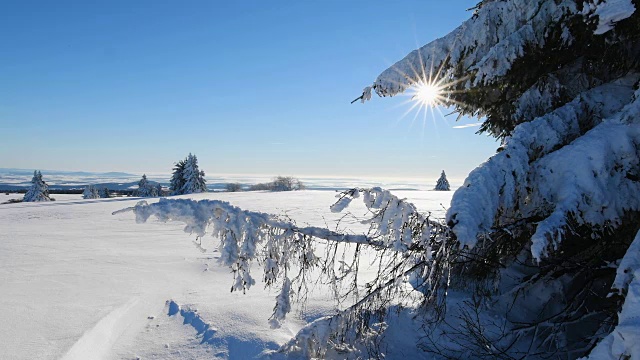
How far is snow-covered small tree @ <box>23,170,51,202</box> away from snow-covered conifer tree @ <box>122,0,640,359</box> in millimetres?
43967

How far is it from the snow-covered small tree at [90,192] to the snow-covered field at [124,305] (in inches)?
1658

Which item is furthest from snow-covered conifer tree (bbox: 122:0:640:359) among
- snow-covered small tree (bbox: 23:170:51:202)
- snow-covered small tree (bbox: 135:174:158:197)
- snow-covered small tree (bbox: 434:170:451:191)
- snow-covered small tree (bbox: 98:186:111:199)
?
snow-covered small tree (bbox: 98:186:111:199)

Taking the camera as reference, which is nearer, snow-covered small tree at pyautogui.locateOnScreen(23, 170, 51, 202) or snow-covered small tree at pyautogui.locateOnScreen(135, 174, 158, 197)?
snow-covered small tree at pyautogui.locateOnScreen(23, 170, 51, 202)

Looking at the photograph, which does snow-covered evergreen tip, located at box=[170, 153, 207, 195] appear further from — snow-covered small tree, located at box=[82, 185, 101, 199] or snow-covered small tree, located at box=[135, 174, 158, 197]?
snow-covered small tree, located at box=[82, 185, 101, 199]

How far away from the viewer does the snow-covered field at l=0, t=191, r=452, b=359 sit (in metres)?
3.91

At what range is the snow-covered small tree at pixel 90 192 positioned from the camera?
1775 inches

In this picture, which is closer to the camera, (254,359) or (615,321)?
(615,321)

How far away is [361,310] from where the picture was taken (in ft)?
11.8

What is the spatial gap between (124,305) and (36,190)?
4173cm

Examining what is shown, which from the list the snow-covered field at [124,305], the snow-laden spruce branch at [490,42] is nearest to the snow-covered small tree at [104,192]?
the snow-covered field at [124,305]

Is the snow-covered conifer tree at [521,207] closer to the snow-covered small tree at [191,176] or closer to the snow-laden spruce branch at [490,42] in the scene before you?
the snow-laden spruce branch at [490,42]

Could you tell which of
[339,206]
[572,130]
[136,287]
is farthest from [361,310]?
[136,287]

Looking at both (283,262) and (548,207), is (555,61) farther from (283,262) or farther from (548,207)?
(283,262)

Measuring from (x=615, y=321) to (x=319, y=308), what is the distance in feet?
12.0
